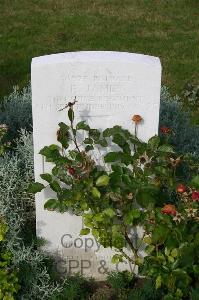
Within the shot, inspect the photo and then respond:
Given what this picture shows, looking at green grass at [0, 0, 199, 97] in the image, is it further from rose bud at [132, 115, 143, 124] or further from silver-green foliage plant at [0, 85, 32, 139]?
rose bud at [132, 115, 143, 124]

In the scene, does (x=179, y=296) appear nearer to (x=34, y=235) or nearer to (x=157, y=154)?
(x=157, y=154)

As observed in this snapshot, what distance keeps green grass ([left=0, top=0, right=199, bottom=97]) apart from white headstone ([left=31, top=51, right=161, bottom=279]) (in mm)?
3304

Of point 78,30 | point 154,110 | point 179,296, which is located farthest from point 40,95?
point 78,30

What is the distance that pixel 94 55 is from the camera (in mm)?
3490

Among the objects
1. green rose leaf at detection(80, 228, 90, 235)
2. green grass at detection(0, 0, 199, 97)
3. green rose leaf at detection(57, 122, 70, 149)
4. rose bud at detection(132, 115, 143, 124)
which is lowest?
green rose leaf at detection(80, 228, 90, 235)

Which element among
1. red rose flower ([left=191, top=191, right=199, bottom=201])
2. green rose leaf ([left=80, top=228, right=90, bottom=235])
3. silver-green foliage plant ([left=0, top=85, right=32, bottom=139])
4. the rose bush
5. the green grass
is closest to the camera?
red rose flower ([left=191, top=191, right=199, bottom=201])

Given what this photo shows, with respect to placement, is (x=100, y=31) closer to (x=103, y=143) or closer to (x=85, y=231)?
(x=103, y=143)

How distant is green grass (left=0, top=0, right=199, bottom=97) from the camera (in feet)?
25.2

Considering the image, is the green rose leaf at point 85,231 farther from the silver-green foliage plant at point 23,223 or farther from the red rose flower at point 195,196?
the red rose flower at point 195,196

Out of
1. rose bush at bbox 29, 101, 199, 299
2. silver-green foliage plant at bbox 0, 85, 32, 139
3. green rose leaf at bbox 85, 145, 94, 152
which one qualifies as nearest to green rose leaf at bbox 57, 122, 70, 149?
rose bush at bbox 29, 101, 199, 299

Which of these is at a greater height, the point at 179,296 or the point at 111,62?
the point at 111,62

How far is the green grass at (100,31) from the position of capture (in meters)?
7.70

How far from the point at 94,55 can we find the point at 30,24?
5.89 metres

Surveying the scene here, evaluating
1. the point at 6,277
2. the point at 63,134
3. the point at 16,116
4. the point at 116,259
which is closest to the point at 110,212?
the point at 116,259
